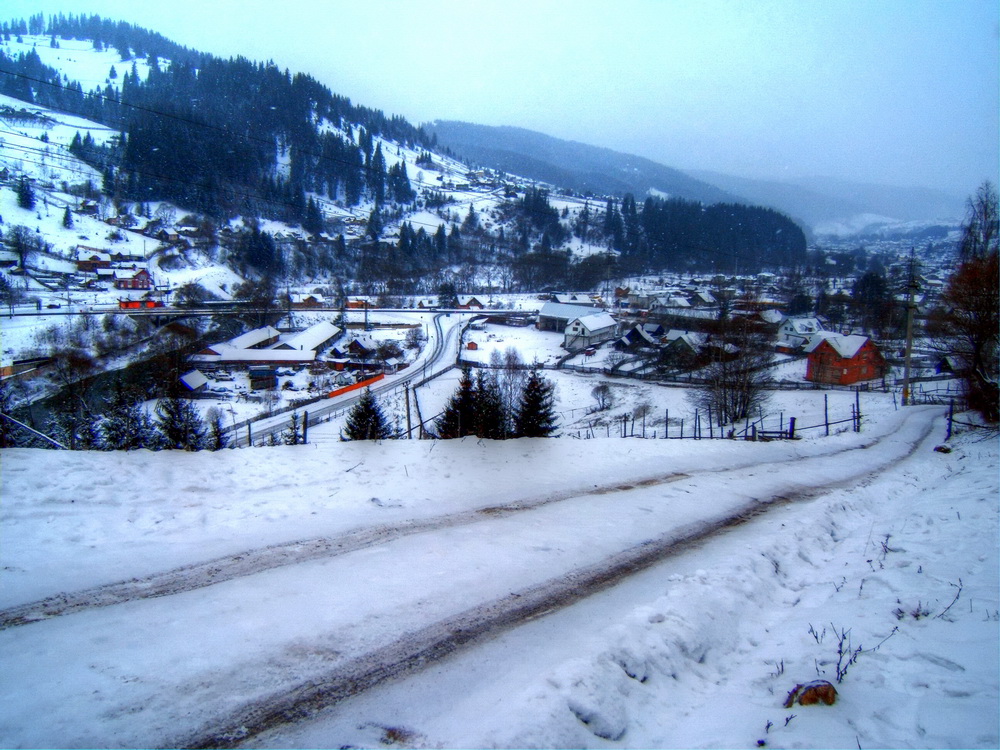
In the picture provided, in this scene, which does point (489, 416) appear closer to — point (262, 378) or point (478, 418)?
point (478, 418)

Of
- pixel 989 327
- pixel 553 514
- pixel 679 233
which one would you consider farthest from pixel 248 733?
pixel 679 233

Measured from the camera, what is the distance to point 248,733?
2779 millimetres

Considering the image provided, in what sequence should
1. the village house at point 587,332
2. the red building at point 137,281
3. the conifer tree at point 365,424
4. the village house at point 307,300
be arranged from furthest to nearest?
the village house at point 587,332
the village house at point 307,300
the red building at point 137,281
the conifer tree at point 365,424

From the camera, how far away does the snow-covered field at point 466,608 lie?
2.83 metres

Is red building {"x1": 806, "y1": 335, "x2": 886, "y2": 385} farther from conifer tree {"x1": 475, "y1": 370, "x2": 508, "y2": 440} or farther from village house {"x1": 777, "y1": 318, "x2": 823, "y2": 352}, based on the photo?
conifer tree {"x1": 475, "y1": 370, "x2": 508, "y2": 440}

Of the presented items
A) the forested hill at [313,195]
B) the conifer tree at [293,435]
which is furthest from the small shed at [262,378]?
the forested hill at [313,195]

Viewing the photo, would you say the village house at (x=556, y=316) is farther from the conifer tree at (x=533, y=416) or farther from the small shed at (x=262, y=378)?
the conifer tree at (x=533, y=416)

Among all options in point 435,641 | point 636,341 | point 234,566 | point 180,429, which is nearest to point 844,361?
point 636,341

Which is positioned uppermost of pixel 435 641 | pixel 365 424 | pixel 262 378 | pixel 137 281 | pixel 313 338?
pixel 137 281

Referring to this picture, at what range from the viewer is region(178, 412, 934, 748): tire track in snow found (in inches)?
113

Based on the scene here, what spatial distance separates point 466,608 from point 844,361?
32.9 meters

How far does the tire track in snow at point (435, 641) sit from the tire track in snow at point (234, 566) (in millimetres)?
1670

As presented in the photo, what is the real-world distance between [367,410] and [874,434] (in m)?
14.2

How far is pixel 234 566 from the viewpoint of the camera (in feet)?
15.3
